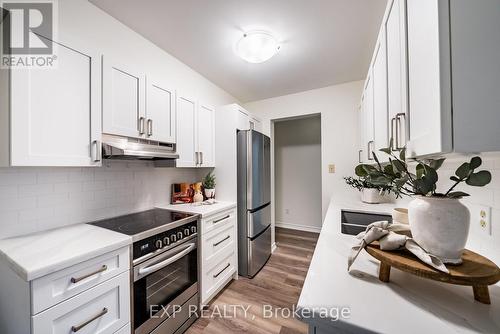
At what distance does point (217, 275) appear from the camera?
6.27 ft

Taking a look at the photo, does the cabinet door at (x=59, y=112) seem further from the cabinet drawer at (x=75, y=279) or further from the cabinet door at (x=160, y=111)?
the cabinet drawer at (x=75, y=279)

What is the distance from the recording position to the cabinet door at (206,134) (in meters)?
2.18

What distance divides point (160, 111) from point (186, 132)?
1.11 feet

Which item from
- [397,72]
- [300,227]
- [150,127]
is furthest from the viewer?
[300,227]

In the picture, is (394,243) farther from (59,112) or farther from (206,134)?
(206,134)

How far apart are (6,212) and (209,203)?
1439mm

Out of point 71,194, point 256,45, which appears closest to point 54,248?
point 71,194

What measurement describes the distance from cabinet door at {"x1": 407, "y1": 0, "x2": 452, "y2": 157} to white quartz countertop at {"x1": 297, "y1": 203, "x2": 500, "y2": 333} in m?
0.45

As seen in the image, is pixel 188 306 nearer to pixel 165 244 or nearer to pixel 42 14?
pixel 165 244

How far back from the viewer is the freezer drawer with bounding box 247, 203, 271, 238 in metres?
2.30

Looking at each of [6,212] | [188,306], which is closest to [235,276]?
[188,306]

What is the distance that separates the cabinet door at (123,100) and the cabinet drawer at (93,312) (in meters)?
1.00

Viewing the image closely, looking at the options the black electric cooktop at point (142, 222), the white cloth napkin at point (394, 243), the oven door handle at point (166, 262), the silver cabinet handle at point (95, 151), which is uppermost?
the silver cabinet handle at point (95, 151)

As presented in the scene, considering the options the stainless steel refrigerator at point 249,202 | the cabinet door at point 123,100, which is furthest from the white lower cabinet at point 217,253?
the cabinet door at point 123,100
